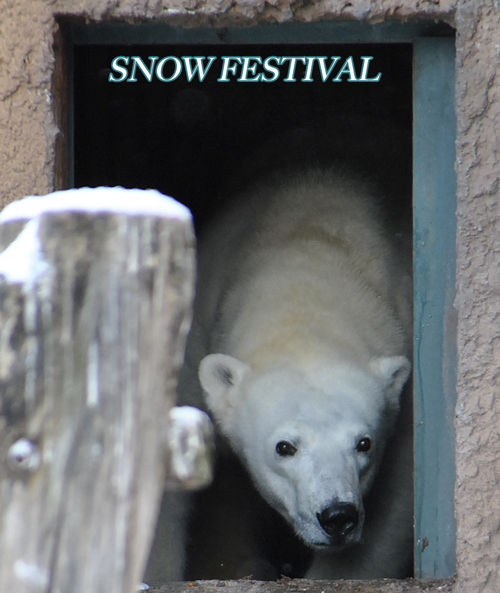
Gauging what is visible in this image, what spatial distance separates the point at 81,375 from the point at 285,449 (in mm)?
1625

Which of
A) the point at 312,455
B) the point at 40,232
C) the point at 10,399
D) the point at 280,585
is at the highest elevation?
the point at 40,232

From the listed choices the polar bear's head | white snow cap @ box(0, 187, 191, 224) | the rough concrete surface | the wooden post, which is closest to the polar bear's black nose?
the polar bear's head

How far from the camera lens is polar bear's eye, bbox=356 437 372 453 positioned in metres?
2.67

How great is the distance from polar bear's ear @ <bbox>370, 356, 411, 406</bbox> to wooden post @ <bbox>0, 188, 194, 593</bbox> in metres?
1.89

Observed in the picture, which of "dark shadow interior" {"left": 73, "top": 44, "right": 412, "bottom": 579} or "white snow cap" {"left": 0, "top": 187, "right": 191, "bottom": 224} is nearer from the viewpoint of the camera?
"white snow cap" {"left": 0, "top": 187, "right": 191, "bottom": 224}

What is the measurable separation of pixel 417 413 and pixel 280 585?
62 cm

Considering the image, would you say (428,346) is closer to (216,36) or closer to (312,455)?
(312,455)

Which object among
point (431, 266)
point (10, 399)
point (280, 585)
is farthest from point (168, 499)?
point (10, 399)

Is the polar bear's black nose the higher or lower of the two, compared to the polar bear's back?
lower

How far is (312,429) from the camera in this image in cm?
261

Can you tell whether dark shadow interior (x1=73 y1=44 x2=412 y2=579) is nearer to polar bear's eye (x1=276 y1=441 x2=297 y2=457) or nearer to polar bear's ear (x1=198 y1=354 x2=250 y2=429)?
polar bear's ear (x1=198 y1=354 x2=250 y2=429)

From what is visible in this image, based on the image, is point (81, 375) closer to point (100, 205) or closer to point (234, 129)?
point (100, 205)

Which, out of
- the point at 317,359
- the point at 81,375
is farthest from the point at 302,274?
the point at 81,375

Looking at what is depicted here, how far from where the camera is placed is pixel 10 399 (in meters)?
1.09
